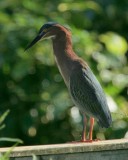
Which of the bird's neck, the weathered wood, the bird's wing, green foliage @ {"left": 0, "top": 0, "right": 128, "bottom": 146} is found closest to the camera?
the weathered wood

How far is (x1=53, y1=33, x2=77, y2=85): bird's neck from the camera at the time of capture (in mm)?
5668

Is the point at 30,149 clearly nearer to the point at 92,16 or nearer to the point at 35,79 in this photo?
the point at 35,79

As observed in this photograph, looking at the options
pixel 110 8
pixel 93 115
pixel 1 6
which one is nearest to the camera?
pixel 93 115

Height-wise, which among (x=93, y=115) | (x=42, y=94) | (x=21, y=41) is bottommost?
(x=42, y=94)

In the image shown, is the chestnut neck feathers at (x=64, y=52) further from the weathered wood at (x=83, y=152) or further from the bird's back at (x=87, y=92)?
the weathered wood at (x=83, y=152)

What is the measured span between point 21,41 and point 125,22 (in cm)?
263

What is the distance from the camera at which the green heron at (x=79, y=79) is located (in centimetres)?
550

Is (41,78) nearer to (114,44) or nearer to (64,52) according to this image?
(114,44)

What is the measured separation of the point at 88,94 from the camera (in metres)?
5.62

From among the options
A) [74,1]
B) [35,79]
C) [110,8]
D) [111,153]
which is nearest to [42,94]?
[35,79]

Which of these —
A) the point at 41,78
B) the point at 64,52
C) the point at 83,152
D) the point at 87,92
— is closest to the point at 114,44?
the point at 41,78

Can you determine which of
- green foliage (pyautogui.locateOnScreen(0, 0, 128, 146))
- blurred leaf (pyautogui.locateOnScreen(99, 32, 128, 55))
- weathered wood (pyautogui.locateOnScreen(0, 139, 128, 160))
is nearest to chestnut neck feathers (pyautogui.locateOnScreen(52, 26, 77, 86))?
weathered wood (pyautogui.locateOnScreen(0, 139, 128, 160))

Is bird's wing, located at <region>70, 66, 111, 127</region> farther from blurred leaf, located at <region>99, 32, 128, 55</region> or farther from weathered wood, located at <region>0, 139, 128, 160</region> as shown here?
blurred leaf, located at <region>99, 32, 128, 55</region>

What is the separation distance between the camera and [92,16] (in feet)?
29.2
